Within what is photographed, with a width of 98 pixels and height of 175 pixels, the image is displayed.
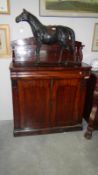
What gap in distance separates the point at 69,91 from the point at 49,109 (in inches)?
13.4

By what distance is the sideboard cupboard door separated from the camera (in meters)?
2.02

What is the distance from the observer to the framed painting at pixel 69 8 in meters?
2.03

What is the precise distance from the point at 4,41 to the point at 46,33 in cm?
56

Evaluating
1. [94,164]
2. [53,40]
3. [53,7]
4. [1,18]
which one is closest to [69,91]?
[53,40]

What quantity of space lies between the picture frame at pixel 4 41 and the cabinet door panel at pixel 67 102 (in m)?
0.76

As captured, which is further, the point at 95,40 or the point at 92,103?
the point at 95,40

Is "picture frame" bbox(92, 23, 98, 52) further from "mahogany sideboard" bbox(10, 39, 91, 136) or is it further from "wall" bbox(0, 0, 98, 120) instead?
"mahogany sideboard" bbox(10, 39, 91, 136)

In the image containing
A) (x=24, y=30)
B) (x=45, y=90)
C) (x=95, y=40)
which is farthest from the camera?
(x=95, y=40)

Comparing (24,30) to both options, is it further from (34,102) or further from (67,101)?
(67,101)

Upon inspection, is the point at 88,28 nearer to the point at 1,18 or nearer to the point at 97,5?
the point at 97,5

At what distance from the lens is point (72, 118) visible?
2258mm

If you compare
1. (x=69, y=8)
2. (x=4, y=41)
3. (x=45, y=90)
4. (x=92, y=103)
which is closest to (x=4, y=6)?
(x=4, y=41)

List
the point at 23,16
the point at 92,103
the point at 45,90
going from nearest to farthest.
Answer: the point at 23,16 → the point at 45,90 → the point at 92,103

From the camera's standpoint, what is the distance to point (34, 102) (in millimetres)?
2029
